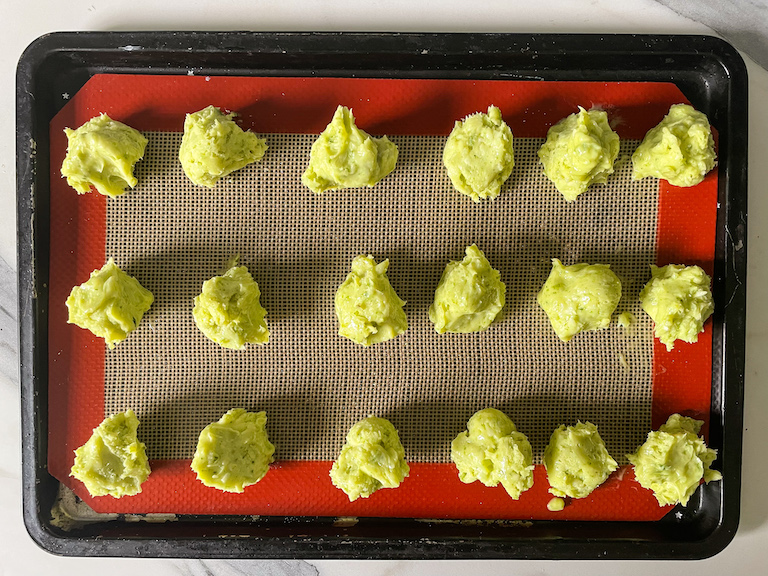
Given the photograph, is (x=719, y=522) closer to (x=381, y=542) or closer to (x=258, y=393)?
(x=381, y=542)

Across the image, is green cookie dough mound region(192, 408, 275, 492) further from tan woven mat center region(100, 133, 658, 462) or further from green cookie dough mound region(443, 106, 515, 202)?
green cookie dough mound region(443, 106, 515, 202)

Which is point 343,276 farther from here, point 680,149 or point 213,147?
point 680,149

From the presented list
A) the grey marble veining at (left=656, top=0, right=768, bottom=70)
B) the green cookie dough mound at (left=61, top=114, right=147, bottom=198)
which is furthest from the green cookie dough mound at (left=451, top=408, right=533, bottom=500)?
the grey marble veining at (left=656, top=0, right=768, bottom=70)

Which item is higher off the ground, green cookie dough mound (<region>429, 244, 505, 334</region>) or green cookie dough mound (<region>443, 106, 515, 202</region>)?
green cookie dough mound (<region>443, 106, 515, 202</region>)

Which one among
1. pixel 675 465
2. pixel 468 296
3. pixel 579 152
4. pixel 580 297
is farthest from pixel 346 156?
pixel 675 465

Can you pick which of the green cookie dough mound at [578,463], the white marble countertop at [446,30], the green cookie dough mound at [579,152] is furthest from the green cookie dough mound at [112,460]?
the green cookie dough mound at [579,152]

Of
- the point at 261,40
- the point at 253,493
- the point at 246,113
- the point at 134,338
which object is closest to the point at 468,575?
the point at 253,493
